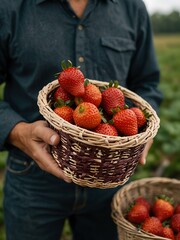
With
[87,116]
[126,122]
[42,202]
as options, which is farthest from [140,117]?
[42,202]

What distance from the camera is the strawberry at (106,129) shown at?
1.45 m

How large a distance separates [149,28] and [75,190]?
0.87 metres

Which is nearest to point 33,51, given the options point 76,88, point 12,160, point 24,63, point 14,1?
point 24,63

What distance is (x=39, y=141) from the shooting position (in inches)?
64.6

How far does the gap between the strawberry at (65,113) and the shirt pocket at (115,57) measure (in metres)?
0.48

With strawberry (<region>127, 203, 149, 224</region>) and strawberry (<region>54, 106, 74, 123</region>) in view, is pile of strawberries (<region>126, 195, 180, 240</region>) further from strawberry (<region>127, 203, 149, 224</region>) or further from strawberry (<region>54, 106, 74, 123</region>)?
strawberry (<region>54, 106, 74, 123</region>)

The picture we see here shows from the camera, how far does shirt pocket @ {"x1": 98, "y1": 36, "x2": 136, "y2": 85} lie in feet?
6.35

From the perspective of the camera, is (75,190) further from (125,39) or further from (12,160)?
(125,39)

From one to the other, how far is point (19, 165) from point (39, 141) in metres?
0.39

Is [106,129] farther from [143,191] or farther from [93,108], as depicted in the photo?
[143,191]

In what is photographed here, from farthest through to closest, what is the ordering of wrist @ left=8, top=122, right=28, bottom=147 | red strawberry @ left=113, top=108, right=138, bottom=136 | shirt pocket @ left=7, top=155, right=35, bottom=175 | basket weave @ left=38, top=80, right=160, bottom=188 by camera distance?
shirt pocket @ left=7, top=155, right=35, bottom=175
wrist @ left=8, top=122, right=28, bottom=147
red strawberry @ left=113, top=108, right=138, bottom=136
basket weave @ left=38, top=80, right=160, bottom=188

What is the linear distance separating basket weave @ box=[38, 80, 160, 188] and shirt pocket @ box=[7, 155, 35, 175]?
0.38m

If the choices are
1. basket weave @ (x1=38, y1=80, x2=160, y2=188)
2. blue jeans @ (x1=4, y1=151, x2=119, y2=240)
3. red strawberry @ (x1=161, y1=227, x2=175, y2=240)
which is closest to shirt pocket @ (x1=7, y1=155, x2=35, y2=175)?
blue jeans @ (x1=4, y1=151, x2=119, y2=240)

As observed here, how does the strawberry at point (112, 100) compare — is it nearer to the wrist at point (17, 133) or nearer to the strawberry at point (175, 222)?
the wrist at point (17, 133)
